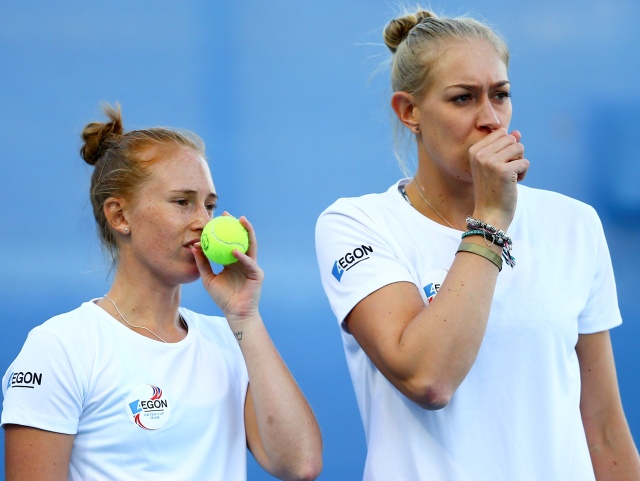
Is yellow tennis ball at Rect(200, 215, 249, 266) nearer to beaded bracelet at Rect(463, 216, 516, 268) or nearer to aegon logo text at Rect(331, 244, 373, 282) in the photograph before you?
aegon logo text at Rect(331, 244, 373, 282)

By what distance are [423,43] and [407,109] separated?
5.9 inches

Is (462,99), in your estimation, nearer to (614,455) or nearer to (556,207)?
(556,207)

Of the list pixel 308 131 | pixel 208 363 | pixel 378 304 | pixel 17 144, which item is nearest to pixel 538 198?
pixel 378 304

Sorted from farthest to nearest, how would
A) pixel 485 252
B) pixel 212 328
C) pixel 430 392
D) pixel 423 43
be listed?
pixel 212 328 → pixel 423 43 → pixel 485 252 → pixel 430 392

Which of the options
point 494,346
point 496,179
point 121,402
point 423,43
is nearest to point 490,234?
point 496,179

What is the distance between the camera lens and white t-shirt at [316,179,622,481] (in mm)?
1744

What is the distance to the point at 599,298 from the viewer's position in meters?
1.97

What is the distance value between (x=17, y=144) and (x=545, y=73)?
1.85 metres

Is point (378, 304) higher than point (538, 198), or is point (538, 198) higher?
point (538, 198)

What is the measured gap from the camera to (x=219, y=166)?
2.88 m

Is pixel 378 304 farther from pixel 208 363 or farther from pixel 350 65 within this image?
pixel 350 65

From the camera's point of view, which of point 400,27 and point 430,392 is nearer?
point 430,392

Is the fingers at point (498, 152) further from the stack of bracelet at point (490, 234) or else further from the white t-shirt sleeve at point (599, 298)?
the white t-shirt sleeve at point (599, 298)

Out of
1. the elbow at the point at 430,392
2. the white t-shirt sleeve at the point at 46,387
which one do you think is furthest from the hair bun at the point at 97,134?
the elbow at the point at 430,392
